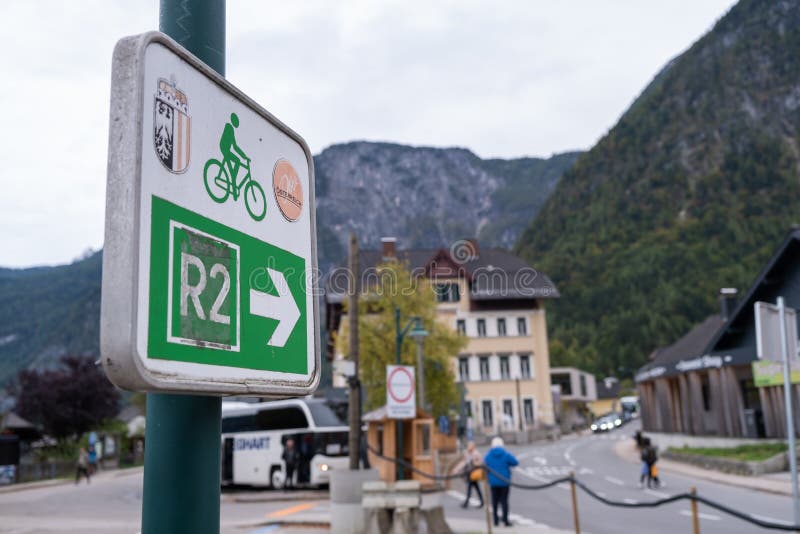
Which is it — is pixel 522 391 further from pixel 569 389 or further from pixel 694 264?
pixel 694 264

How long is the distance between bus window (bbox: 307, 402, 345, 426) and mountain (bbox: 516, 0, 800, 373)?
84.3 m

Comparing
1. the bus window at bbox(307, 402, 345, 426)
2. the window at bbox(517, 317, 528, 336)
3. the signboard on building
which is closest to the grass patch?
the bus window at bbox(307, 402, 345, 426)

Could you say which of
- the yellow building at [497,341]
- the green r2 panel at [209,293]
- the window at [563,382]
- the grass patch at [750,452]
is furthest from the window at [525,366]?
the green r2 panel at [209,293]

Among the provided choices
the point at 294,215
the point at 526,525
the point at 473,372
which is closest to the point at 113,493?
the point at 526,525

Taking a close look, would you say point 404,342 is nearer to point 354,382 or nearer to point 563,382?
point 354,382

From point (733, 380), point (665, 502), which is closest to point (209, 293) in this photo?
point (665, 502)

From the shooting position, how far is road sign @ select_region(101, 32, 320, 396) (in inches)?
56.1

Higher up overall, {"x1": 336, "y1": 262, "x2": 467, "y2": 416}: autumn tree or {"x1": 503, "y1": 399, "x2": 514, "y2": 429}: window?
{"x1": 336, "y1": 262, "x2": 467, "y2": 416}: autumn tree

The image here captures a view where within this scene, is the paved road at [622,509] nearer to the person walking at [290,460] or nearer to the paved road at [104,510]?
the paved road at [104,510]

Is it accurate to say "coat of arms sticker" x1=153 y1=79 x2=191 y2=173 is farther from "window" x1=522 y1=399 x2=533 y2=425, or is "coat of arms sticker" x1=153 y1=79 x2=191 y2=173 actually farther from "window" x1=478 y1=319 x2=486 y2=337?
"window" x1=522 y1=399 x2=533 y2=425

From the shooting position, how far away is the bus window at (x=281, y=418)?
25.3 metres

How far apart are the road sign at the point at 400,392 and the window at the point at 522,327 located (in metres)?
46.0

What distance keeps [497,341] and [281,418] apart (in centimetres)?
3775

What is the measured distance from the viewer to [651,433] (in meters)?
47.9
